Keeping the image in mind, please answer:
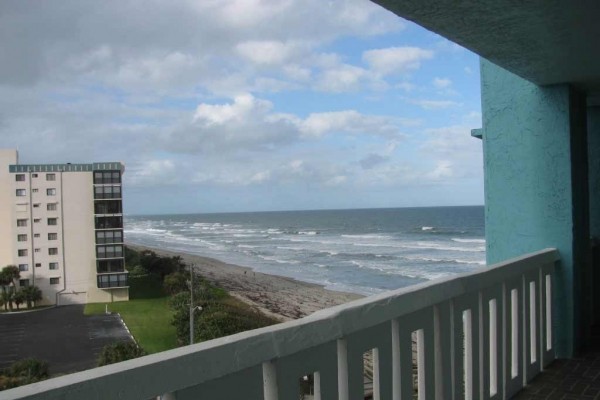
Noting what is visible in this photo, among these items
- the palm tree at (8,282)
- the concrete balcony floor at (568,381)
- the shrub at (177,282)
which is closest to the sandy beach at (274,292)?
the shrub at (177,282)

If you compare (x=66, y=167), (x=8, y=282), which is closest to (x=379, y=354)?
(x=8, y=282)

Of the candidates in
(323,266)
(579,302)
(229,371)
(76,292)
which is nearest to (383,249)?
(323,266)

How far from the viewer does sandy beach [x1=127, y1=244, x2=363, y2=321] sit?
1029 inches

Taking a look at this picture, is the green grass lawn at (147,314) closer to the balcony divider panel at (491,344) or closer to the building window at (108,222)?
the building window at (108,222)

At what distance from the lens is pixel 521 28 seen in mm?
2752

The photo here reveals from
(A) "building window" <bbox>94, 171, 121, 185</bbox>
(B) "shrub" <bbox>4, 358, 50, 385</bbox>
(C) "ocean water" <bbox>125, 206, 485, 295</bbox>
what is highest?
(A) "building window" <bbox>94, 171, 121, 185</bbox>

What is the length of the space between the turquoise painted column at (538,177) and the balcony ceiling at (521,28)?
515mm

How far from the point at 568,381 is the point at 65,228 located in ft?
125

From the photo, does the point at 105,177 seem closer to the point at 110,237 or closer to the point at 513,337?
the point at 110,237

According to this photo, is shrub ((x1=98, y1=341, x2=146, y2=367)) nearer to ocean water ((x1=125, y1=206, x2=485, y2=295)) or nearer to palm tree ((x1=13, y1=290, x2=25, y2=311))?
ocean water ((x1=125, y1=206, x2=485, y2=295))

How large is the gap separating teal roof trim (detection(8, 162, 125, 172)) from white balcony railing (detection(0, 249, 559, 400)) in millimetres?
36999

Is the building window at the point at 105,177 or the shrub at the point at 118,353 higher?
the building window at the point at 105,177

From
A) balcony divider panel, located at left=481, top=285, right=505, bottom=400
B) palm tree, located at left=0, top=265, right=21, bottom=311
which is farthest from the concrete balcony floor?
palm tree, located at left=0, top=265, right=21, bottom=311

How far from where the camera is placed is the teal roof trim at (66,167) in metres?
36.7
